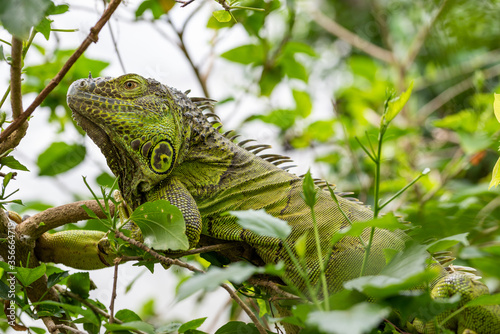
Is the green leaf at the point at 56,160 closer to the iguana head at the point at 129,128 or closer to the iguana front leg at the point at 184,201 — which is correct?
the iguana head at the point at 129,128

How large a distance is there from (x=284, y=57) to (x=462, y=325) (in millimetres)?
2590

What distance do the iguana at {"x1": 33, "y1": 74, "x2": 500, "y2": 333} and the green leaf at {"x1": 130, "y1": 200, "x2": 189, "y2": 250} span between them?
310mm

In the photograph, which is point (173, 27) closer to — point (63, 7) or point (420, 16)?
point (63, 7)

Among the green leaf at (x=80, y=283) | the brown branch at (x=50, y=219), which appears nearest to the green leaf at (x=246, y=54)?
the brown branch at (x=50, y=219)

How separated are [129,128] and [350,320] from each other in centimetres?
158

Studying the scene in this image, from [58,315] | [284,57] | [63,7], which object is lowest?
[58,315]

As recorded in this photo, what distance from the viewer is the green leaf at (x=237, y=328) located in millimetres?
1928

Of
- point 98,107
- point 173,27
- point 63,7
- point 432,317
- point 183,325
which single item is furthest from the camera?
point 173,27

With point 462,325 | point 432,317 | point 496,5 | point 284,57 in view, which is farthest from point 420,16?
point 432,317

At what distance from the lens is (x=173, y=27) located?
12.0 feet

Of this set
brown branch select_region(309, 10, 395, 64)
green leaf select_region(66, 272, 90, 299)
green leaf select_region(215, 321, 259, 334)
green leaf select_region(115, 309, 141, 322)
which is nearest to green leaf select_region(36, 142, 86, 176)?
green leaf select_region(66, 272, 90, 299)

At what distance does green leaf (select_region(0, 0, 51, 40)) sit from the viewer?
1.23 metres

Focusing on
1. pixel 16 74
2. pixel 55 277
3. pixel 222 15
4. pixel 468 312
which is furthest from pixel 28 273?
pixel 468 312

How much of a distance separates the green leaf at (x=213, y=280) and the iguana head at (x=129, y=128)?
3.87ft
